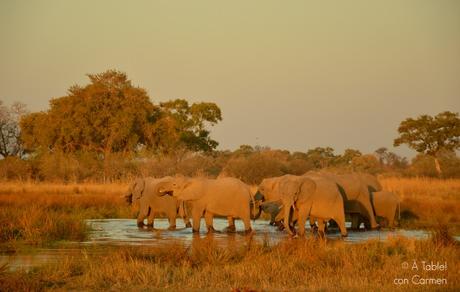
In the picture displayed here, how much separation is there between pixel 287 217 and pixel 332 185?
5.08ft

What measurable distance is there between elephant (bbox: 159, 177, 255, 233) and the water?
1.47 feet

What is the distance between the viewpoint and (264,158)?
4194cm

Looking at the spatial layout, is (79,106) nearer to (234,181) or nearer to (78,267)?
(234,181)

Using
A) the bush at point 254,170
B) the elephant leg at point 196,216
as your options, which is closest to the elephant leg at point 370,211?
the elephant leg at point 196,216

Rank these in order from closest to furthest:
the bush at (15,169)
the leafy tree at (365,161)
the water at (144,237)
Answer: the water at (144,237) → the bush at (15,169) → the leafy tree at (365,161)

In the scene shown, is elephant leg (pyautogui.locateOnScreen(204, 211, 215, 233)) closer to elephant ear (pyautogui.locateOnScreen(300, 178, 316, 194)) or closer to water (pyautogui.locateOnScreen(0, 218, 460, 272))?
water (pyautogui.locateOnScreen(0, 218, 460, 272))

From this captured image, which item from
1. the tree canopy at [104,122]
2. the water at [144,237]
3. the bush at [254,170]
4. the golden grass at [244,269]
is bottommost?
the golden grass at [244,269]

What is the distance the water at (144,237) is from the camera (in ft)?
42.9

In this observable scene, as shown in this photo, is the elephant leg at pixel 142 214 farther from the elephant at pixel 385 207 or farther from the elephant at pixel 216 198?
the elephant at pixel 385 207

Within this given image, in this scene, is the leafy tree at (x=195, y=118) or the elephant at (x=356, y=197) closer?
the elephant at (x=356, y=197)

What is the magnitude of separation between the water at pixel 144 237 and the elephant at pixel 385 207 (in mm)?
1599

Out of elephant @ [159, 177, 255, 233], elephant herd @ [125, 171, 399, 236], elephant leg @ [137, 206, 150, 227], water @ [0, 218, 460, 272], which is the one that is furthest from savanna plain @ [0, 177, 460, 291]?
elephant leg @ [137, 206, 150, 227]

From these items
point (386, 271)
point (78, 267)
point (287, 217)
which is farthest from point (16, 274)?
point (287, 217)

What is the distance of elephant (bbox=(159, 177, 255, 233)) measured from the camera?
1900cm
